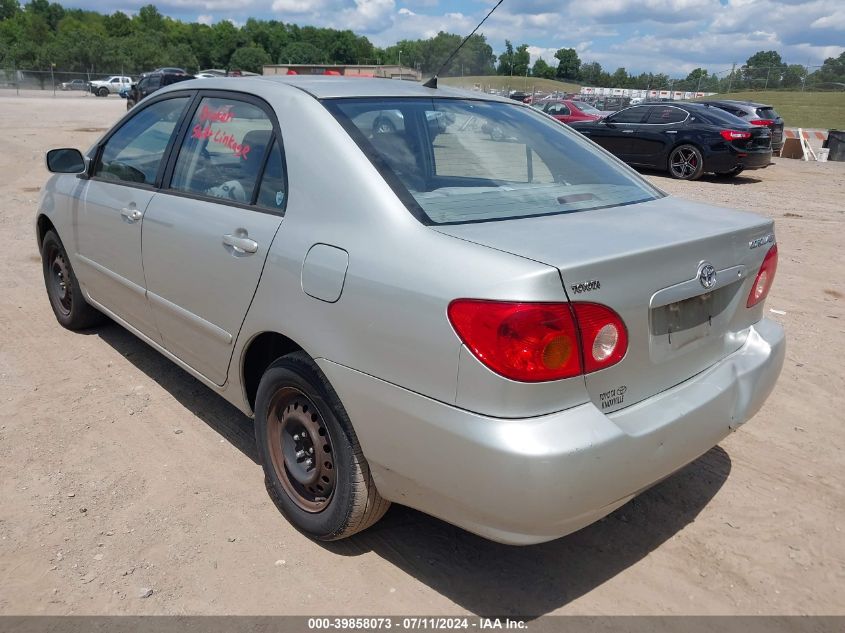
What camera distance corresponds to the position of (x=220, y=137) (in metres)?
3.34

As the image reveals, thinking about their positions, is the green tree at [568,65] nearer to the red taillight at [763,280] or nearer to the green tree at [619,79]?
the green tree at [619,79]

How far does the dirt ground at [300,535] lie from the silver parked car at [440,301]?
0.91 feet

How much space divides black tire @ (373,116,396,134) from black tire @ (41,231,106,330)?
2823 millimetres

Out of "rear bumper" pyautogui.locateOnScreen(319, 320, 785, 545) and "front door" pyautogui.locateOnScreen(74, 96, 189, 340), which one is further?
"front door" pyautogui.locateOnScreen(74, 96, 189, 340)

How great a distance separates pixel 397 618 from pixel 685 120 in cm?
1483

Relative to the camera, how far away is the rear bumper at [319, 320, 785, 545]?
6.79 feet

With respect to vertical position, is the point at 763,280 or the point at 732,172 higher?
the point at 763,280

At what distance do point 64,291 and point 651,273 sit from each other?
4.30 metres

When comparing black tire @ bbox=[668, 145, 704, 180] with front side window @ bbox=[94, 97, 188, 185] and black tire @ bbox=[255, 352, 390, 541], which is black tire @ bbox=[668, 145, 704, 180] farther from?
black tire @ bbox=[255, 352, 390, 541]

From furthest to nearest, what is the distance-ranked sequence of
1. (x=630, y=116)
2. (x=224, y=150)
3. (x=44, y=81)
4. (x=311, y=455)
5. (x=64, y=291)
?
(x=44, y=81)
(x=630, y=116)
(x=64, y=291)
(x=224, y=150)
(x=311, y=455)

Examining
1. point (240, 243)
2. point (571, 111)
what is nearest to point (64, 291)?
point (240, 243)

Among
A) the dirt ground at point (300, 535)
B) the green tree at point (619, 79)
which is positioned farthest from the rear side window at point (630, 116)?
the green tree at point (619, 79)

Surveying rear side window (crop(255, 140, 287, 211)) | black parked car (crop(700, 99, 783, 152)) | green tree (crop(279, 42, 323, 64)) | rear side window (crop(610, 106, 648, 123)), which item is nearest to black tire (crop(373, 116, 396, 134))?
rear side window (crop(255, 140, 287, 211))

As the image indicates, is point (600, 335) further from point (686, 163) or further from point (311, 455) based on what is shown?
point (686, 163)
